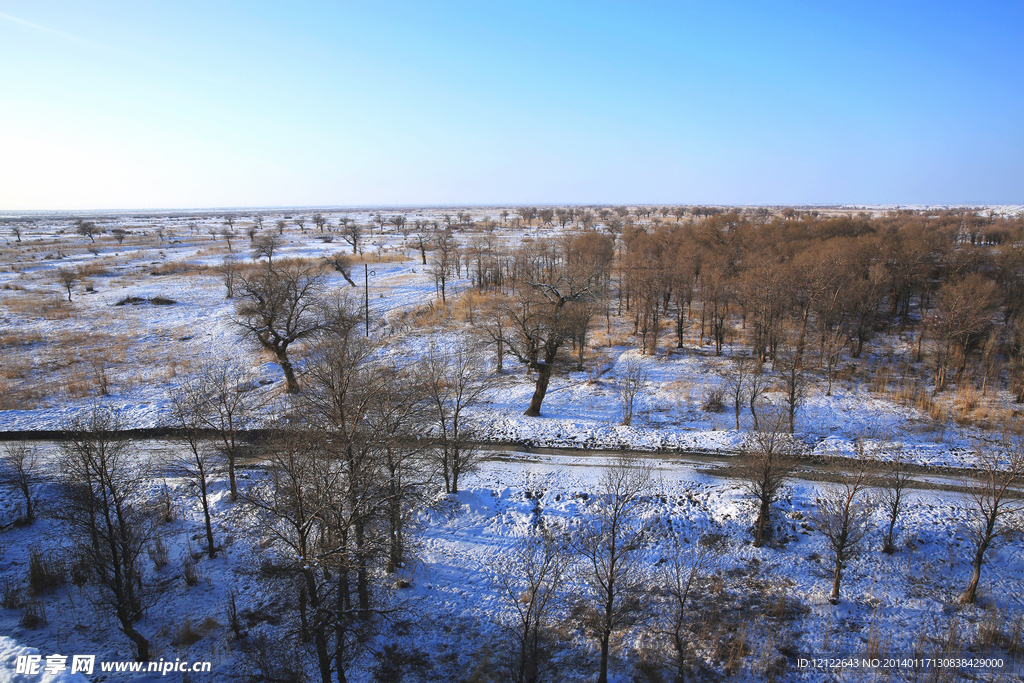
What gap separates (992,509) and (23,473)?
3642cm

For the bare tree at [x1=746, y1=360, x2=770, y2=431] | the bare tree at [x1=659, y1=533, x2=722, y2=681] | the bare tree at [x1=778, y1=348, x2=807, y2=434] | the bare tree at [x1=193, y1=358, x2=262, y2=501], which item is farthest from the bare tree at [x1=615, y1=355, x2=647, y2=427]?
the bare tree at [x1=193, y1=358, x2=262, y2=501]

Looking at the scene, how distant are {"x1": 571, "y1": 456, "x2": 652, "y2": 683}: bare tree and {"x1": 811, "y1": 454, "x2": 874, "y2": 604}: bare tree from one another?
21.2 feet

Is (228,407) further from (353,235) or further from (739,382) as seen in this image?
(353,235)

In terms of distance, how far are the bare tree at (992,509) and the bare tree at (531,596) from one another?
45.3 feet

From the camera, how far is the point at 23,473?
1981cm

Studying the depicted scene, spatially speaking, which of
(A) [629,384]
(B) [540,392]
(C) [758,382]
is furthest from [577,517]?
(C) [758,382]

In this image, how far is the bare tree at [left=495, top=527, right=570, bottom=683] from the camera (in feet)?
42.7

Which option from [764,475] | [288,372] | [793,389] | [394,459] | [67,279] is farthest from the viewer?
[67,279]

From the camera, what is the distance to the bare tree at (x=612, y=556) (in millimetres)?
14328

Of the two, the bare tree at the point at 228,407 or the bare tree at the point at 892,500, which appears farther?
the bare tree at the point at 228,407

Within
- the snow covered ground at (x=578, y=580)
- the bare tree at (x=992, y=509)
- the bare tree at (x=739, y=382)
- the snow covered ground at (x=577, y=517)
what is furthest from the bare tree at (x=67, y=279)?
the bare tree at (x=992, y=509)

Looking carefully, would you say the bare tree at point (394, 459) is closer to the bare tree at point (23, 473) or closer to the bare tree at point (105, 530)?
the bare tree at point (105, 530)

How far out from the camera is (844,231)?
63750 millimetres
